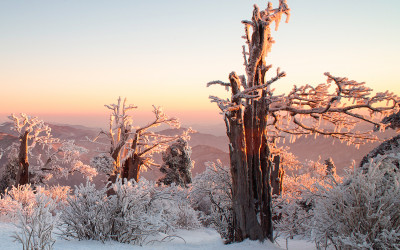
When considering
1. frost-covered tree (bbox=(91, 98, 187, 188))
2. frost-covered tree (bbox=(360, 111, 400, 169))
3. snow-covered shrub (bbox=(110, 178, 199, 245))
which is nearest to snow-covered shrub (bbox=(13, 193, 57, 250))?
snow-covered shrub (bbox=(110, 178, 199, 245))

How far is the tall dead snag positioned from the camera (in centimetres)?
723

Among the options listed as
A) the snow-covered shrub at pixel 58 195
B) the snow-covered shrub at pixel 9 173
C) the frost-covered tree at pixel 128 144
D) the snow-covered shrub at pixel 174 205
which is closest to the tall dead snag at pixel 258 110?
the snow-covered shrub at pixel 174 205

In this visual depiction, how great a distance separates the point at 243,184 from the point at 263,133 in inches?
56.0

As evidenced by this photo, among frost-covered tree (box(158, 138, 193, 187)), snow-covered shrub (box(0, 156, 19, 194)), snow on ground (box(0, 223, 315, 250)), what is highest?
snow on ground (box(0, 223, 315, 250))

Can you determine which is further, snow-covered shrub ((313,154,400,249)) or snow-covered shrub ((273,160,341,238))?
snow-covered shrub ((273,160,341,238))

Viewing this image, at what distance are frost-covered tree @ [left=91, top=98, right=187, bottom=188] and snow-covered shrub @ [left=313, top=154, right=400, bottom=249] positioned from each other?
15.2 meters

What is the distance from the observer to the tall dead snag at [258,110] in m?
7.23

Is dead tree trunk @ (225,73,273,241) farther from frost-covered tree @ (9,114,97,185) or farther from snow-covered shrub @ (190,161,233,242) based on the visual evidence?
frost-covered tree @ (9,114,97,185)

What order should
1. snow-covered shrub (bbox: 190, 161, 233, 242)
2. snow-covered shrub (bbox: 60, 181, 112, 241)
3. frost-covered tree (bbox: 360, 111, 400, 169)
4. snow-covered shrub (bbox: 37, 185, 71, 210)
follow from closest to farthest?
snow-covered shrub (bbox: 37, 185, 71, 210)
snow-covered shrub (bbox: 60, 181, 112, 241)
frost-covered tree (bbox: 360, 111, 400, 169)
snow-covered shrub (bbox: 190, 161, 233, 242)

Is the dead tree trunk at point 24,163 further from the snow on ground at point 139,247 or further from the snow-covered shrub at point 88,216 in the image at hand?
the snow-covered shrub at point 88,216

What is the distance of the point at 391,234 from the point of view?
4578mm

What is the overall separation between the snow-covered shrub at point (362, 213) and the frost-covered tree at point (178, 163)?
58.5ft

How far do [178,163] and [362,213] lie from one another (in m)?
18.5

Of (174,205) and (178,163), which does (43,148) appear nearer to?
(178,163)
